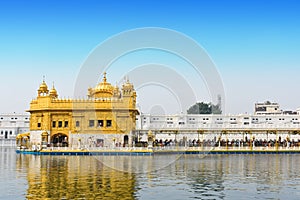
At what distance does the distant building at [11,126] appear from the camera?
10279 centimetres

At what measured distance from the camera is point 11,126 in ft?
352

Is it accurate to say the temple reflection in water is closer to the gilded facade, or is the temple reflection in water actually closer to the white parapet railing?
the gilded facade

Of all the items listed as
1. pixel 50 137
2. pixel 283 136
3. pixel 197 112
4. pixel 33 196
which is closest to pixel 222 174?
pixel 33 196

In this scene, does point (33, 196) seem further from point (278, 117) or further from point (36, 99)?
point (278, 117)

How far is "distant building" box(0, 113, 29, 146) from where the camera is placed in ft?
337

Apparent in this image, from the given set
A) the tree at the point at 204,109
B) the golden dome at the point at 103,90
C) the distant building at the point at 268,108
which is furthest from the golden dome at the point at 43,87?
the distant building at the point at 268,108

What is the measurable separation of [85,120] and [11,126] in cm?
5672

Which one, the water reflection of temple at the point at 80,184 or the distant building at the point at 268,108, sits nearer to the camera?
the water reflection of temple at the point at 80,184

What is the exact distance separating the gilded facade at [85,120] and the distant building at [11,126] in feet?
156

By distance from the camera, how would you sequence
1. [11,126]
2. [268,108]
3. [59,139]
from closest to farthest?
[59,139] < [11,126] < [268,108]

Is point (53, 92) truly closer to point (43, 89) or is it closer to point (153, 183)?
point (43, 89)

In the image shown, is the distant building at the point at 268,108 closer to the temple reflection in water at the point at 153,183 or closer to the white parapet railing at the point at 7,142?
the white parapet railing at the point at 7,142

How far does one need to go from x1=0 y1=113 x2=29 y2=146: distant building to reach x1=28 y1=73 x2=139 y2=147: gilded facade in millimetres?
47542

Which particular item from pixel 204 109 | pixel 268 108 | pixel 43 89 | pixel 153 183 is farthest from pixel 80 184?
pixel 268 108
